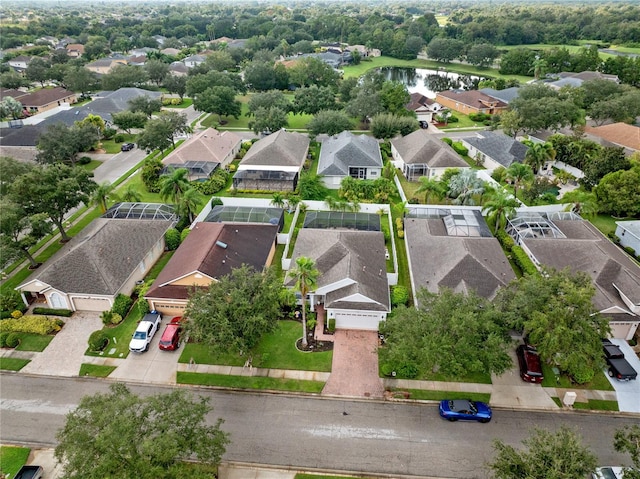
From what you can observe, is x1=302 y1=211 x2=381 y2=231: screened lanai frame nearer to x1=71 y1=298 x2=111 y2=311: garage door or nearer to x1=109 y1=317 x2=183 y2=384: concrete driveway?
x1=109 y1=317 x2=183 y2=384: concrete driveway

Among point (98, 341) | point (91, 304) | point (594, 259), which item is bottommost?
point (91, 304)

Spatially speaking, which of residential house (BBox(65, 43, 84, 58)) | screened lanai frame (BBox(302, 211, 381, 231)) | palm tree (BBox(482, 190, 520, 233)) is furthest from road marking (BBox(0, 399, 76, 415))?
residential house (BBox(65, 43, 84, 58))

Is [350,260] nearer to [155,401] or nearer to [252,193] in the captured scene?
[155,401]

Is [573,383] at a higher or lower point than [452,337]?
lower

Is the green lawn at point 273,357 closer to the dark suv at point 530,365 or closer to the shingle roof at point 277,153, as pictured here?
the dark suv at point 530,365

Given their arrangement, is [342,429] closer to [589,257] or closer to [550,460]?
[550,460]

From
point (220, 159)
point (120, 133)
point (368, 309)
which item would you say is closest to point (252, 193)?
point (220, 159)

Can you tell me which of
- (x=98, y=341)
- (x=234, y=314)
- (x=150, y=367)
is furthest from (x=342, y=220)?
(x=98, y=341)
